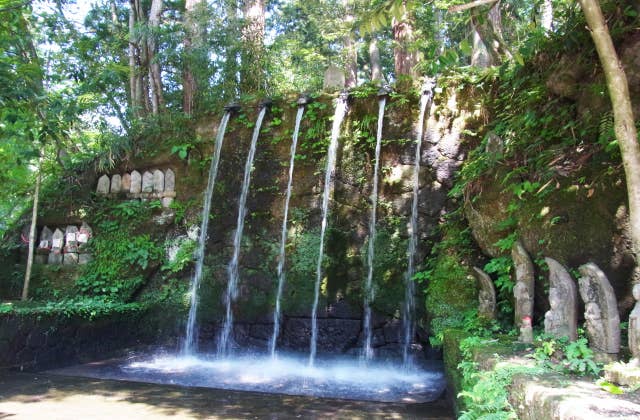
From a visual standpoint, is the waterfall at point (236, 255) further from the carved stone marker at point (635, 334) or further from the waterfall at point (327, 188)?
the carved stone marker at point (635, 334)

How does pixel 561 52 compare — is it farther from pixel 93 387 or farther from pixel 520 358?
pixel 93 387

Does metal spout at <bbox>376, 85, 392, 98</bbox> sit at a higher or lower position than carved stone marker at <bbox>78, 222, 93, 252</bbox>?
higher

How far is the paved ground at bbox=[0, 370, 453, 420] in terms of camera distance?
4410mm

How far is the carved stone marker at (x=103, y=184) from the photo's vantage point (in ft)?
30.1

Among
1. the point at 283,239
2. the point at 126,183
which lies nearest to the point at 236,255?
the point at 283,239

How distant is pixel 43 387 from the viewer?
210 inches

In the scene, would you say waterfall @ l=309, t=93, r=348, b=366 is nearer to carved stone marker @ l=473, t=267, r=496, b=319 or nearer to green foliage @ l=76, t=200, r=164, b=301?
carved stone marker @ l=473, t=267, r=496, b=319

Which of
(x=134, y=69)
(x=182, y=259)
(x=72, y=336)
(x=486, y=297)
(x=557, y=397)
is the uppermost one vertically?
(x=134, y=69)

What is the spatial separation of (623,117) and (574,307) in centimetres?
151

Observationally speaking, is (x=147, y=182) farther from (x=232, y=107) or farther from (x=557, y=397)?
(x=557, y=397)

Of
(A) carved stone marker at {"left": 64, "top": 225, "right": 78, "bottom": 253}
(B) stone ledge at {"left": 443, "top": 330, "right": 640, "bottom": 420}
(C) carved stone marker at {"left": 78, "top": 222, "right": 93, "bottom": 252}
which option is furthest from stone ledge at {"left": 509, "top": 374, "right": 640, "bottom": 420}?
(A) carved stone marker at {"left": 64, "top": 225, "right": 78, "bottom": 253}

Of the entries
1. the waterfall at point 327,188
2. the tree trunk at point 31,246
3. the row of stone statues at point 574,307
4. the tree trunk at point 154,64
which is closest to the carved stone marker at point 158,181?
the tree trunk at point 31,246

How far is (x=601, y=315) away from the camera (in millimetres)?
3426

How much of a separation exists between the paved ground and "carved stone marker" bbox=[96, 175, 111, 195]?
4.35m
